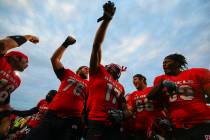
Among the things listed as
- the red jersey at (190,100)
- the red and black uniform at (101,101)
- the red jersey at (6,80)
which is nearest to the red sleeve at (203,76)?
the red jersey at (190,100)

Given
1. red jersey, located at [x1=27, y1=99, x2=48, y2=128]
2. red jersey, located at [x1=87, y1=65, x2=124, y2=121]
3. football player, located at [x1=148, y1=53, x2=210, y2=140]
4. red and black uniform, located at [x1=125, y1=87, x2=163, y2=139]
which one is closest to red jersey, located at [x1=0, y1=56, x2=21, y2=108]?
red jersey, located at [x1=87, y1=65, x2=124, y2=121]

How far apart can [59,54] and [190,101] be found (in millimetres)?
3717

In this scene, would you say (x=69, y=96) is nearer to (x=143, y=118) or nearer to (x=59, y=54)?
(x=59, y=54)

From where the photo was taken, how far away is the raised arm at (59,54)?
19.2 feet

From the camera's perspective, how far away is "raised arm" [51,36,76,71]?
5.84 metres

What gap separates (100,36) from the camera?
4.45 metres

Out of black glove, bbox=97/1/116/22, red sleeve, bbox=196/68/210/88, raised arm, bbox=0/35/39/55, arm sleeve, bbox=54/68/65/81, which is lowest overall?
red sleeve, bbox=196/68/210/88

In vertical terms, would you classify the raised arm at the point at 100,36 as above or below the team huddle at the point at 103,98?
above

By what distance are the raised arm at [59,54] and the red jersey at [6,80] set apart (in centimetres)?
113

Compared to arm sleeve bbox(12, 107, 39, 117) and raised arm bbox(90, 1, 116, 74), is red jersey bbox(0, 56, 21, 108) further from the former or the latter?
arm sleeve bbox(12, 107, 39, 117)

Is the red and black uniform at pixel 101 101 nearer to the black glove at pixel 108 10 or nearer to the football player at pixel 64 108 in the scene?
the football player at pixel 64 108

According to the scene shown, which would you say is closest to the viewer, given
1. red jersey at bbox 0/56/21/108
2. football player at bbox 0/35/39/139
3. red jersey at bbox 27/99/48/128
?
football player at bbox 0/35/39/139

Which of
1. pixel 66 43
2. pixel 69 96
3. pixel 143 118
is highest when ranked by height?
pixel 66 43

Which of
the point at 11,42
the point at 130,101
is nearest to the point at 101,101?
the point at 11,42
